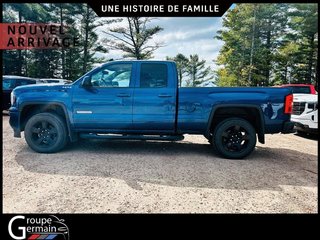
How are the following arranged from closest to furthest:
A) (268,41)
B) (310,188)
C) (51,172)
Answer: (310,188) < (51,172) < (268,41)

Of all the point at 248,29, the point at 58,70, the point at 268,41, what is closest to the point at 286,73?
the point at 268,41

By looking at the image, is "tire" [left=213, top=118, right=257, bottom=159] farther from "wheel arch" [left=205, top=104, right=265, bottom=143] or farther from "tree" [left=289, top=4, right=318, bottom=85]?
"tree" [left=289, top=4, right=318, bottom=85]

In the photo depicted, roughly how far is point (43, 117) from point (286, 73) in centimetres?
3188

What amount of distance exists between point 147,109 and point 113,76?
1003 mm

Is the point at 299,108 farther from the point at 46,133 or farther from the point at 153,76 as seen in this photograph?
the point at 46,133

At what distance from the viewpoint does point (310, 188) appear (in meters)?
3.35

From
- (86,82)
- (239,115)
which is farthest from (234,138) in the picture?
(86,82)

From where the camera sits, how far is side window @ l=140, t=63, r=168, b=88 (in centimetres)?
461

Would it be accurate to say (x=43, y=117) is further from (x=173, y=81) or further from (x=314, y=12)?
(x=314, y=12)

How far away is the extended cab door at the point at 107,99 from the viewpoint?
4.61 meters

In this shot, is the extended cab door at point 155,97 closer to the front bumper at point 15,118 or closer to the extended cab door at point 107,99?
the extended cab door at point 107,99

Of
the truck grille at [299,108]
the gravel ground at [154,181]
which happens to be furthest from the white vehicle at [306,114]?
the gravel ground at [154,181]
